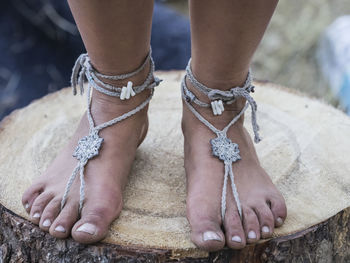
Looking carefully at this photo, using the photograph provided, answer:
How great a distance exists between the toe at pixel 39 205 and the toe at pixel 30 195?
0.6 inches

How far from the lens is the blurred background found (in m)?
2.38

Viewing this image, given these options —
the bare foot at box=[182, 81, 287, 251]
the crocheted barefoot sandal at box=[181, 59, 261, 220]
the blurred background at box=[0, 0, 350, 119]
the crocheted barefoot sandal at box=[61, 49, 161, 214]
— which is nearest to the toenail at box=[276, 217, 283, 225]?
the bare foot at box=[182, 81, 287, 251]

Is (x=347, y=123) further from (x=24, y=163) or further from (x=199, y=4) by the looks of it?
(x=24, y=163)

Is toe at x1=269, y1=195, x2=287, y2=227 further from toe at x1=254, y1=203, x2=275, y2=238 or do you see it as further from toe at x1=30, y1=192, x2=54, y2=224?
toe at x1=30, y1=192, x2=54, y2=224

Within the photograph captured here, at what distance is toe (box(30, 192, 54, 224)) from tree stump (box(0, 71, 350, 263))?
0.02 m

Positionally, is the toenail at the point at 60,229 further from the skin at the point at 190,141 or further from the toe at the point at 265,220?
the toe at the point at 265,220

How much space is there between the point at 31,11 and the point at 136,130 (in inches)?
68.0

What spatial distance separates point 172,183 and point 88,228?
0.24m

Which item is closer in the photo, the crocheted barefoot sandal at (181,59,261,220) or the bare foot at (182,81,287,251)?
the bare foot at (182,81,287,251)

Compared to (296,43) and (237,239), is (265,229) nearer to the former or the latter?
(237,239)

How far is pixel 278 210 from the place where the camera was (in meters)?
0.89

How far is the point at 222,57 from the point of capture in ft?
3.01

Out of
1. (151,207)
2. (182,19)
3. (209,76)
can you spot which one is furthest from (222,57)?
(182,19)

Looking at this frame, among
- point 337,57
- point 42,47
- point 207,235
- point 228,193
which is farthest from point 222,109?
point 42,47
